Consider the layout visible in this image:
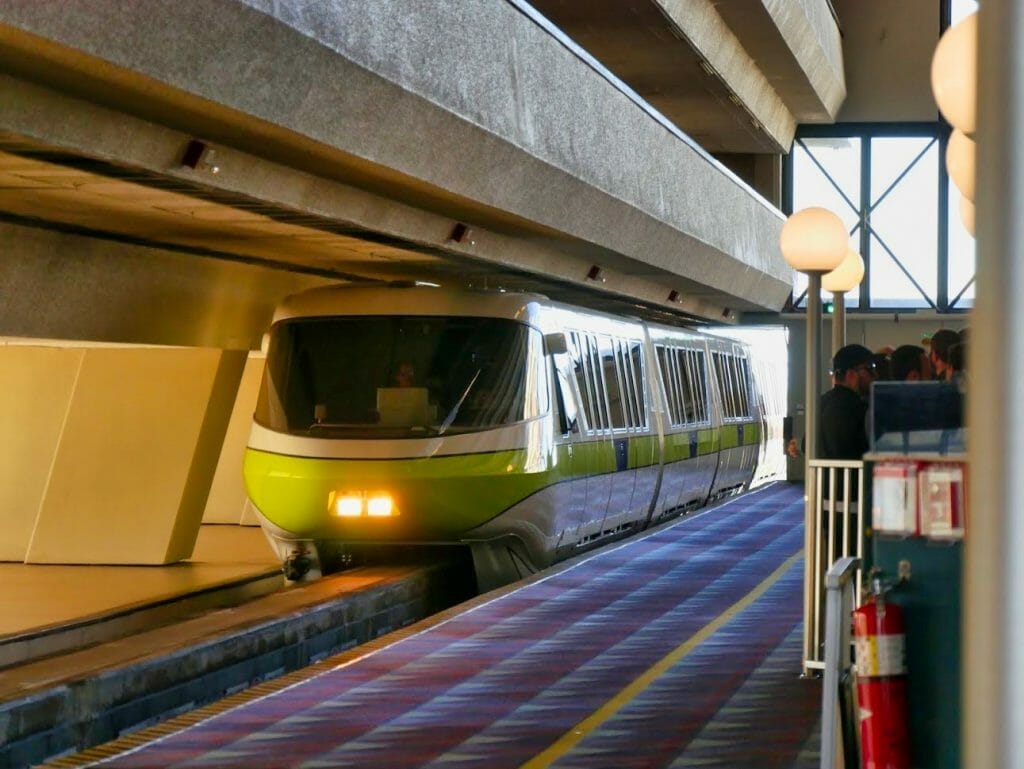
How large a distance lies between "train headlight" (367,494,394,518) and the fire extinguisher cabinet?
8410mm

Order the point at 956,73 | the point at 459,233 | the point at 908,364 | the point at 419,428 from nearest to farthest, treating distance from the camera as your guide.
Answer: the point at 956,73, the point at 908,364, the point at 419,428, the point at 459,233

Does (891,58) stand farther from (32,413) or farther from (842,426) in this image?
(842,426)

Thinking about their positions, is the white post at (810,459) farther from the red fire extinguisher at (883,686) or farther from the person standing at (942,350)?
the red fire extinguisher at (883,686)

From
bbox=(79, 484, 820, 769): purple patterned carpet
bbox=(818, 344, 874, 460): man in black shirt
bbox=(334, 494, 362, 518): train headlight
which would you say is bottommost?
bbox=(79, 484, 820, 769): purple patterned carpet

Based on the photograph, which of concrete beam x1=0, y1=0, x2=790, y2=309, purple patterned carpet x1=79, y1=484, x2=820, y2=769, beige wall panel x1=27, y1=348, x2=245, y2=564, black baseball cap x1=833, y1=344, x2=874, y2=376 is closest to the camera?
purple patterned carpet x1=79, y1=484, x2=820, y2=769

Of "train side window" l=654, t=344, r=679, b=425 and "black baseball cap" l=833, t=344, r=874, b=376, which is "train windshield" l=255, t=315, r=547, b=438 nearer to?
"black baseball cap" l=833, t=344, r=874, b=376

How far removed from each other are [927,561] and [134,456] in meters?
12.3

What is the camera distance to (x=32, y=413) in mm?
17219

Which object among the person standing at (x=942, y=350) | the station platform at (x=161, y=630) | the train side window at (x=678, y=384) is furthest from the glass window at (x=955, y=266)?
the person standing at (x=942, y=350)

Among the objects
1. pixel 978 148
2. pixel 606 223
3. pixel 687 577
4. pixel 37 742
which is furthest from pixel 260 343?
pixel 978 148

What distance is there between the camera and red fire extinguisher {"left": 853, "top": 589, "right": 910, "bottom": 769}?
15.9ft

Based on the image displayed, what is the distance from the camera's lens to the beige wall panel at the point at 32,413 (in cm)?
1702

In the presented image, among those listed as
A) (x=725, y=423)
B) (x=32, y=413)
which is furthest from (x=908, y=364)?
(x=725, y=423)

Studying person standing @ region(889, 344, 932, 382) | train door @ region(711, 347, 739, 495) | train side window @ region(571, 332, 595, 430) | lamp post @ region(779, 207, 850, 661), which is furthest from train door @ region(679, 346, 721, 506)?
lamp post @ region(779, 207, 850, 661)
